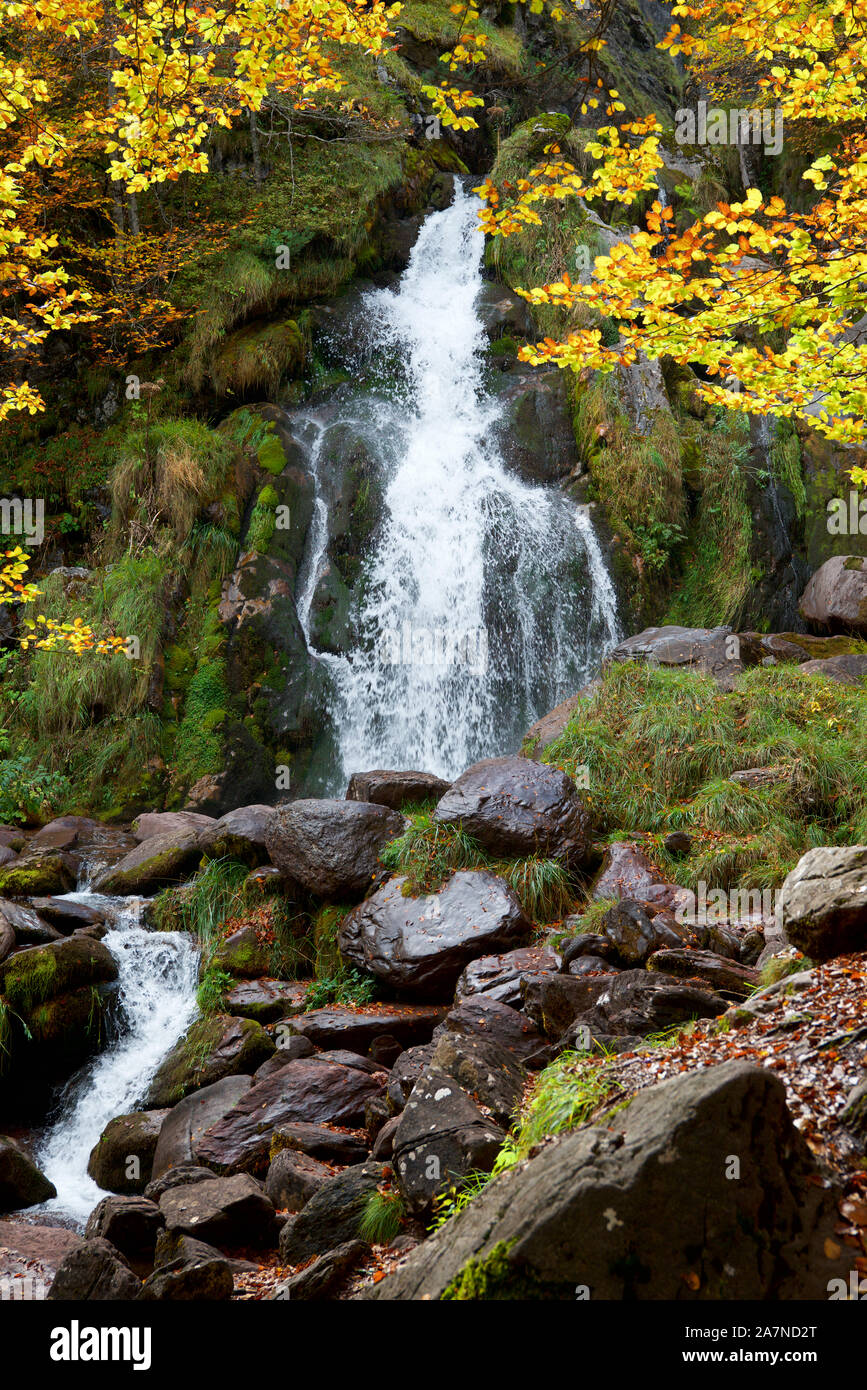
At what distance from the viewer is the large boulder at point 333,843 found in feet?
23.6

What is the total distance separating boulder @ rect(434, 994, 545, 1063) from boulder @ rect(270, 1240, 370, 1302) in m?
1.42

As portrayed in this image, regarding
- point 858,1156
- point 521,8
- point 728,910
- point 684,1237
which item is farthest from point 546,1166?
point 521,8

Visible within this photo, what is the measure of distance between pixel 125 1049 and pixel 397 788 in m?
3.08

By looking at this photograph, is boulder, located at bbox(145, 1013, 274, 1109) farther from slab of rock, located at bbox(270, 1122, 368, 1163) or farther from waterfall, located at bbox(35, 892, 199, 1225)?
slab of rock, located at bbox(270, 1122, 368, 1163)

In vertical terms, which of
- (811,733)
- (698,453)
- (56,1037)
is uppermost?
(698,453)

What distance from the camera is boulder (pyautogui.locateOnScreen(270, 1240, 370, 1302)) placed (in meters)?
3.17

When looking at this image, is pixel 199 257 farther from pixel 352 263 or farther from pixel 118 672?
pixel 118 672

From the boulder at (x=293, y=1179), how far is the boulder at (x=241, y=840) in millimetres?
3621

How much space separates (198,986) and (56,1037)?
1.07 meters

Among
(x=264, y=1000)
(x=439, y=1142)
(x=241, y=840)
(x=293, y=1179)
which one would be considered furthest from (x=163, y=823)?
(x=439, y=1142)

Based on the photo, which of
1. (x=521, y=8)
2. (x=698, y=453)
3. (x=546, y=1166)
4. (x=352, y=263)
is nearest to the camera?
(x=546, y=1166)

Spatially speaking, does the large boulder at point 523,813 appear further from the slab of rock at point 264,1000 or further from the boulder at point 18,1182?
the boulder at point 18,1182

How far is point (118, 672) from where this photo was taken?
1123 centimetres

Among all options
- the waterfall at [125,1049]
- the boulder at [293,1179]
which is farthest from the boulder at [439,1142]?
the waterfall at [125,1049]
